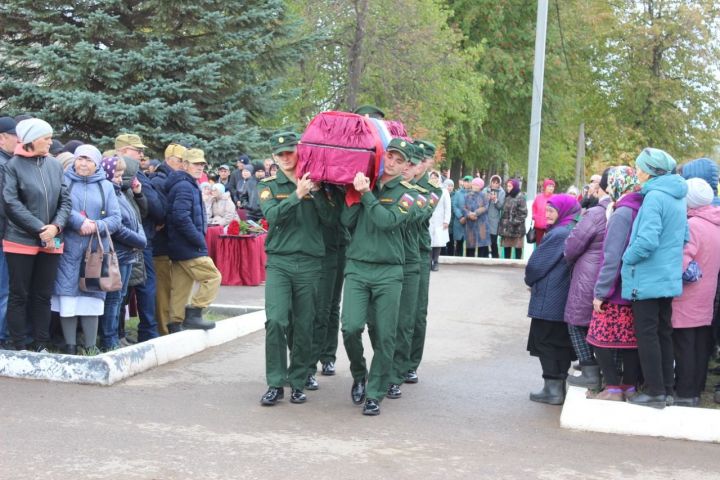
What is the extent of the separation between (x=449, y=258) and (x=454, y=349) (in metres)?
9.68

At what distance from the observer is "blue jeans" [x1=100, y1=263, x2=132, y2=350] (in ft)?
28.7

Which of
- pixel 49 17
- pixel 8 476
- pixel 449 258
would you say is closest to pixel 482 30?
pixel 449 258

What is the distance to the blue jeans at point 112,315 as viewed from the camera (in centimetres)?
876

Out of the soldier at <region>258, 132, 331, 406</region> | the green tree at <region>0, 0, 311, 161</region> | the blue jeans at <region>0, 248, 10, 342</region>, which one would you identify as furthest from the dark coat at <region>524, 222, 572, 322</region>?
the green tree at <region>0, 0, 311, 161</region>

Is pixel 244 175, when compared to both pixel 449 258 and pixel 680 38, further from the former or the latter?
pixel 680 38

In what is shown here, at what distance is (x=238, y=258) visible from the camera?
15.2m

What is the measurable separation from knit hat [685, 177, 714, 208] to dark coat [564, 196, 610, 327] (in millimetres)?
676

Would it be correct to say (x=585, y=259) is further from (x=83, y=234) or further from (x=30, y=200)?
(x=30, y=200)

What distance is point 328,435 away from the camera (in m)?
6.77

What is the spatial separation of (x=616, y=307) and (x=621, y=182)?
0.96m

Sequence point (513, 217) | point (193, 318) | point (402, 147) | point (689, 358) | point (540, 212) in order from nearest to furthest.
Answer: point (402, 147) < point (689, 358) < point (193, 318) < point (540, 212) < point (513, 217)

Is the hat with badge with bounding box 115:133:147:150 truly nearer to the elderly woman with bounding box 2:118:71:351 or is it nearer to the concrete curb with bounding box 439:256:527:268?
the elderly woman with bounding box 2:118:71:351

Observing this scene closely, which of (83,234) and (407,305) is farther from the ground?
(83,234)

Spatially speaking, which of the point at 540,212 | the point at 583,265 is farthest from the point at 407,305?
the point at 540,212
